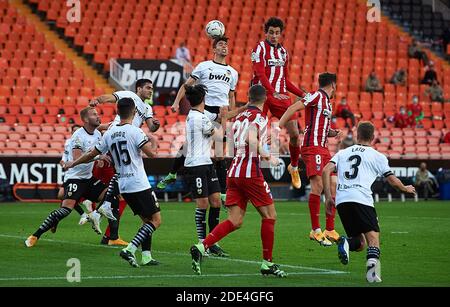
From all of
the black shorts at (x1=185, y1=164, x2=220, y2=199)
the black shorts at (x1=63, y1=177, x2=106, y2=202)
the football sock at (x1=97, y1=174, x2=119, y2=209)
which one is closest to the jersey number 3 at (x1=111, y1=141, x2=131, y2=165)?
the black shorts at (x1=185, y1=164, x2=220, y2=199)

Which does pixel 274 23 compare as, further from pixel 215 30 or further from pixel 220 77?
pixel 220 77

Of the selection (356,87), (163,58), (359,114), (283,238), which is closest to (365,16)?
(356,87)

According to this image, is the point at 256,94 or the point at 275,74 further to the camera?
the point at 275,74

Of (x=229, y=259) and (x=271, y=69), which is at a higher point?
(x=271, y=69)

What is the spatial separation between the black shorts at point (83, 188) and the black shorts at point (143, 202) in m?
3.00

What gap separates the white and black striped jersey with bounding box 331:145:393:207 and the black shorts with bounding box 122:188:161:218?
2.43 m

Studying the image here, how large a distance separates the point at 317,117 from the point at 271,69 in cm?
130

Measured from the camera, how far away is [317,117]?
1491cm

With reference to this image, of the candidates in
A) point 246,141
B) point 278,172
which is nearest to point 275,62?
point 246,141

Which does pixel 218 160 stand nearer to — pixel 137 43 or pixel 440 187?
pixel 440 187

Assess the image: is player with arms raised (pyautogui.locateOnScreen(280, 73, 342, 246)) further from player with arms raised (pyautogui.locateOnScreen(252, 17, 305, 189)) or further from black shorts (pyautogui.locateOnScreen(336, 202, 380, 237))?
black shorts (pyautogui.locateOnScreen(336, 202, 380, 237))

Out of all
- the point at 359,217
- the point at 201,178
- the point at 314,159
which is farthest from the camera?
the point at 314,159
